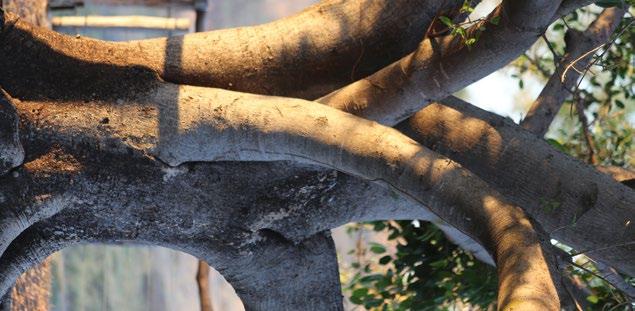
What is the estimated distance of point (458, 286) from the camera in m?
4.30

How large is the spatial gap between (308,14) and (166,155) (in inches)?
27.0

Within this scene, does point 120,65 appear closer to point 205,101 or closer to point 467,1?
point 205,101

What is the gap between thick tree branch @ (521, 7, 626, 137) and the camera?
11.0 ft

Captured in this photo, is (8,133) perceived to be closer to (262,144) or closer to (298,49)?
(262,144)

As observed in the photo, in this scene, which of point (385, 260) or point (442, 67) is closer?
point (442, 67)

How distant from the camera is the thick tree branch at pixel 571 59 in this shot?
132 inches

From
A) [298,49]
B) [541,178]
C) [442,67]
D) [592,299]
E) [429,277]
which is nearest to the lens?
[442,67]

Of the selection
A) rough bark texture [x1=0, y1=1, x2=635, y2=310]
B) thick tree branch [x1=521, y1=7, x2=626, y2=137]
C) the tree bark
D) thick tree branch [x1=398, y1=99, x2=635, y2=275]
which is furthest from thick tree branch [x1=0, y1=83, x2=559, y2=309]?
the tree bark

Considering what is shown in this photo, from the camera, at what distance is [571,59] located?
3350mm

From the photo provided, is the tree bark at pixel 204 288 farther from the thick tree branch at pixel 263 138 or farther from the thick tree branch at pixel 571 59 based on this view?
the thick tree branch at pixel 263 138

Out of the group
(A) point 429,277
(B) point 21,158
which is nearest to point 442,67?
(B) point 21,158

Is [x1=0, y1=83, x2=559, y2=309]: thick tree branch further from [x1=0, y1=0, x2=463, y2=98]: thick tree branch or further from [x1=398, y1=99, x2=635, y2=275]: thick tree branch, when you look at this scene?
[x1=398, y1=99, x2=635, y2=275]: thick tree branch

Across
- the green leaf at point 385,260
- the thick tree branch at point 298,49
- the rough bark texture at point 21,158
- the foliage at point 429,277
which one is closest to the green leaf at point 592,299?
the foliage at point 429,277

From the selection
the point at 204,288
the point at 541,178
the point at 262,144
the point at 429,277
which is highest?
the point at 204,288
